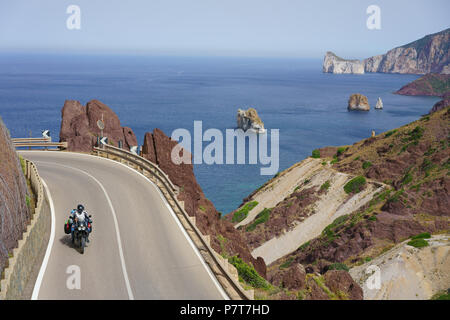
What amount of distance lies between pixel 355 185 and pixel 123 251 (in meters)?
43.0

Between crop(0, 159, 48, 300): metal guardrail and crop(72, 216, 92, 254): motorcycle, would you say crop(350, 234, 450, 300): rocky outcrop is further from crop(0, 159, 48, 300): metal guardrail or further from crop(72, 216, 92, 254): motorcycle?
crop(0, 159, 48, 300): metal guardrail

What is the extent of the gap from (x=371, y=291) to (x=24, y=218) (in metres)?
20.6

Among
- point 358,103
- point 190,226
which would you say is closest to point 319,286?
point 190,226

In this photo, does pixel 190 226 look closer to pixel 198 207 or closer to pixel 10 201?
pixel 198 207

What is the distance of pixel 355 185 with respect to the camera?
179 ft

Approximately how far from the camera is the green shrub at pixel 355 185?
178 ft

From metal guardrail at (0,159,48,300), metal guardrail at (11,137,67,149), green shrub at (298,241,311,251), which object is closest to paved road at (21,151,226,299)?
metal guardrail at (0,159,48,300)

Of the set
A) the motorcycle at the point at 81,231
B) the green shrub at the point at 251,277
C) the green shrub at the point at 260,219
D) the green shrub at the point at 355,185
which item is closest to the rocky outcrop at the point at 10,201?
the motorcycle at the point at 81,231

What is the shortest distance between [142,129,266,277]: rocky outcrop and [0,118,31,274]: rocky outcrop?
744 centimetres

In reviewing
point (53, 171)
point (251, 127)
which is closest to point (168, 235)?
point (53, 171)

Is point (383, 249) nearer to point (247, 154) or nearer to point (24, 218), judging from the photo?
point (24, 218)

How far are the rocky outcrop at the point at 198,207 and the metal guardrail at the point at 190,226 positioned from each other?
3.25 feet

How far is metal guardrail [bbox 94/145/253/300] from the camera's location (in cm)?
1318
